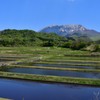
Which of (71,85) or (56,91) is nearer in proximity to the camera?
(56,91)

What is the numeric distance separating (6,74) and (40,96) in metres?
7.37

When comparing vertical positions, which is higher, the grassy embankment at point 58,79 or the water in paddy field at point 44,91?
the grassy embankment at point 58,79

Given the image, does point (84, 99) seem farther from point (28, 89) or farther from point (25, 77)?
point (25, 77)

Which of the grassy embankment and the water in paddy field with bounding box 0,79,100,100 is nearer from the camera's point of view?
the water in paddy field with bounding box 0,79,100,100

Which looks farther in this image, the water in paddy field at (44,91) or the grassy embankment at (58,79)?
the grassy embankment at (58,79)

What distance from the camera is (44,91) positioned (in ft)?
49.0

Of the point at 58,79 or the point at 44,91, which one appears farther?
the point at 58,79

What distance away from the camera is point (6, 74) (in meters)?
20.5

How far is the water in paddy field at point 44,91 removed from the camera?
13428mm

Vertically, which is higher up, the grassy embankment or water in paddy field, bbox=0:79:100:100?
the grassy embankment

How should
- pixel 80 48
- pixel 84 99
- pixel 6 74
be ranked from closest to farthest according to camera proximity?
pixel 84 99
pixel 6 74
pixel 80 48

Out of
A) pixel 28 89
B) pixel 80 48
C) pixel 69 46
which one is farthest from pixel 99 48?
pixel 28 89

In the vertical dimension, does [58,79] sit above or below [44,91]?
above

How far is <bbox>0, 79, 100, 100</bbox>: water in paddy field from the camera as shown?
529 inches
